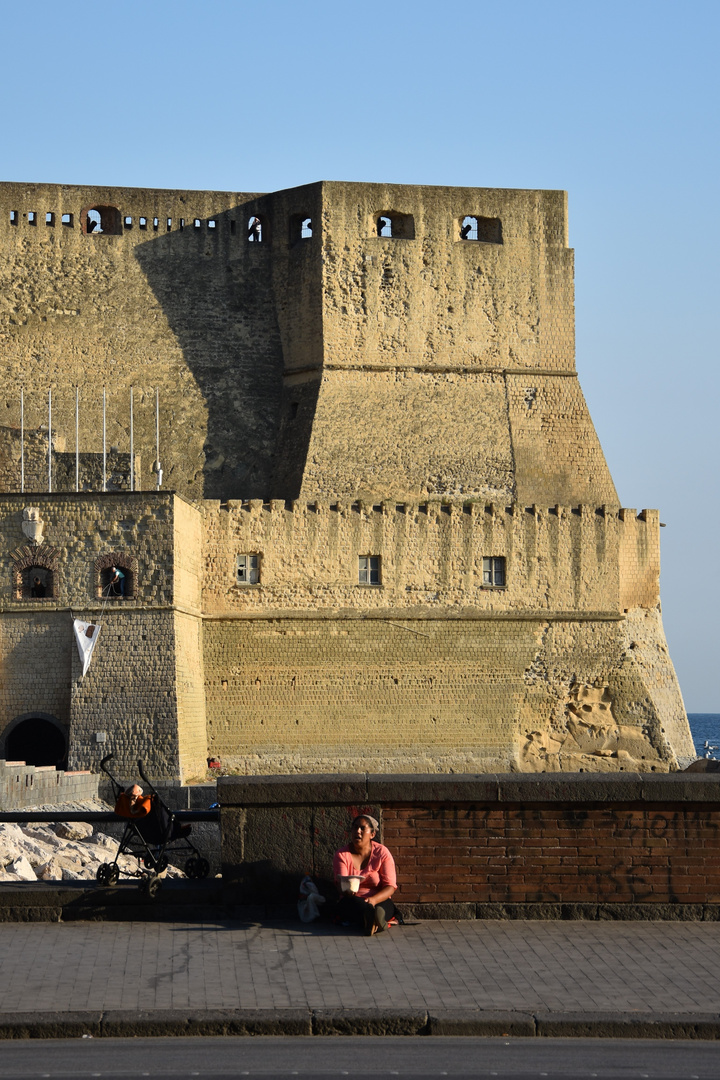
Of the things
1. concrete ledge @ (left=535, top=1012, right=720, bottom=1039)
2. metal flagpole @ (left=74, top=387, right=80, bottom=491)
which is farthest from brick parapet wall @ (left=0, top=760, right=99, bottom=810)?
concrete ledge @ (left=535, top=1012, right=720, bottom=1039)

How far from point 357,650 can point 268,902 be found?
69.0ft

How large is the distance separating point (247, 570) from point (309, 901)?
21.4 m

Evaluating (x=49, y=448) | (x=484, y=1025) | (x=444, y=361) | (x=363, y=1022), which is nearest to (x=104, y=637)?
(x=49, y=448)

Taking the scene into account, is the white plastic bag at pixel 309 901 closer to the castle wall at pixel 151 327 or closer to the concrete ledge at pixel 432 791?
the concrete ledge at pixel 432 791

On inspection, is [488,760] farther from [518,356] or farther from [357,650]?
[518,356]

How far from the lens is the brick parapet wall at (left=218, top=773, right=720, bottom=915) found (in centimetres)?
1081

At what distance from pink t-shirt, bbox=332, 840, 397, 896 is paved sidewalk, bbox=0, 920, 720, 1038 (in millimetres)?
341

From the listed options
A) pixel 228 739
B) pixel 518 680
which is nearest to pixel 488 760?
pixel 518 680

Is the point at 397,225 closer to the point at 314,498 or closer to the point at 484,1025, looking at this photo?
the point at 314,498

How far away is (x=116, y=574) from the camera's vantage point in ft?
95.8

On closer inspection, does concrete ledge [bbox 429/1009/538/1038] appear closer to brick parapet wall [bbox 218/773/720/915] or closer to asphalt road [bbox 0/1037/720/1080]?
asphalt road [bbox 0/1037/720/1080]

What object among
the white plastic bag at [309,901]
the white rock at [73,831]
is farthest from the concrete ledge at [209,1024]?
the white rock at [73,831]

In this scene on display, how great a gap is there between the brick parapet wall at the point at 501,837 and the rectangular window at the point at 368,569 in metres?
21.4

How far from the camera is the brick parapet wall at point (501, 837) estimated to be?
426 inches
